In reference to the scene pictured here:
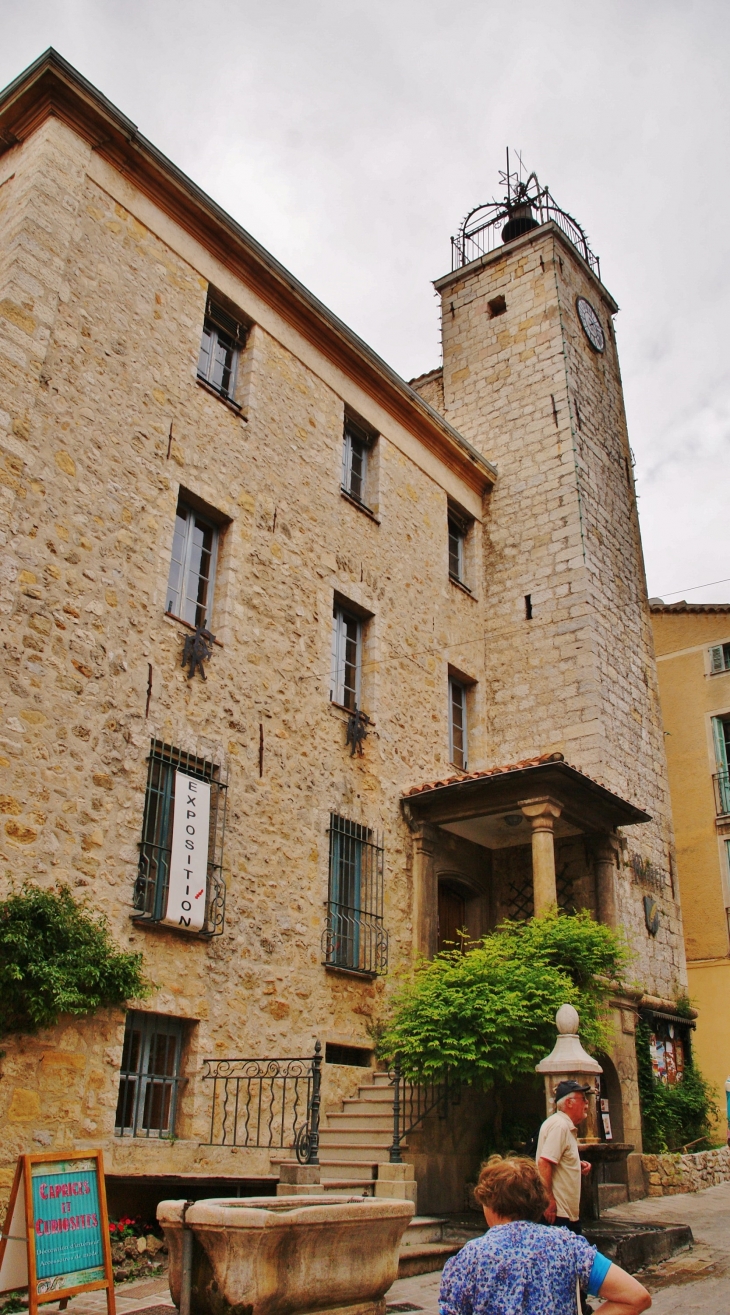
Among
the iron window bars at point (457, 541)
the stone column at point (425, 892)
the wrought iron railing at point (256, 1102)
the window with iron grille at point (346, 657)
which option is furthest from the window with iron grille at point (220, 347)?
the wrought iron railing at point (256, 1102)

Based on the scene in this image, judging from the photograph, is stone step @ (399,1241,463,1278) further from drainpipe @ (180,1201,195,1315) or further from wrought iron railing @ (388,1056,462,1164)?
drainpipe @ (180,1201,195,1315)

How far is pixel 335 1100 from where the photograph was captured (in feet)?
32.7

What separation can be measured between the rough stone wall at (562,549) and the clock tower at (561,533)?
0.08 ft

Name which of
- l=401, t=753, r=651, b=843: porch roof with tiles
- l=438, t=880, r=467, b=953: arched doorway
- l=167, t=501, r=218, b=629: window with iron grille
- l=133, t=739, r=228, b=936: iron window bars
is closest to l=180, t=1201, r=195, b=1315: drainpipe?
l=133, t=739, r=228, b=936: iron window bars

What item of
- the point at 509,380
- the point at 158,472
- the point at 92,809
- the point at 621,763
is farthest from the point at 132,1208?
the point at 509,380

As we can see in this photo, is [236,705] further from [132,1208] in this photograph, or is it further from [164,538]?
[132,1208]

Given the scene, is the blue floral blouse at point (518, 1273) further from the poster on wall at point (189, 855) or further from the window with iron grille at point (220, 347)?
the window with iron grille at point (220, 347)

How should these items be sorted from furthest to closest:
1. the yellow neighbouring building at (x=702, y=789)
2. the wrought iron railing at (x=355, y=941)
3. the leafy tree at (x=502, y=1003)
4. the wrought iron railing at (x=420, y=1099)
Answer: the yellow neighbouring building at (x=702, y=789) → the wrought iron railing at (x=355, y=941) → the wrought iron railing at (x=420, y=1099) → the leafy tree at (x=502, y=1003)

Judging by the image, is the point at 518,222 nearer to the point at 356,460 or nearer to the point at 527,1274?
the point at 356,460

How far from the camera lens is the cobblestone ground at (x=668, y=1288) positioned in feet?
19.1

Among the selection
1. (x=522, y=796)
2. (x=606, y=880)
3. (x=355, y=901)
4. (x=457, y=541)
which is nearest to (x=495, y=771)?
(x=522, y=796)

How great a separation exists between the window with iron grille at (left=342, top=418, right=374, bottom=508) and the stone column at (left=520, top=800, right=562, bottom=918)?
4.67m

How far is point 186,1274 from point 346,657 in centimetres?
842

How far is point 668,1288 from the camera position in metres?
6.87
